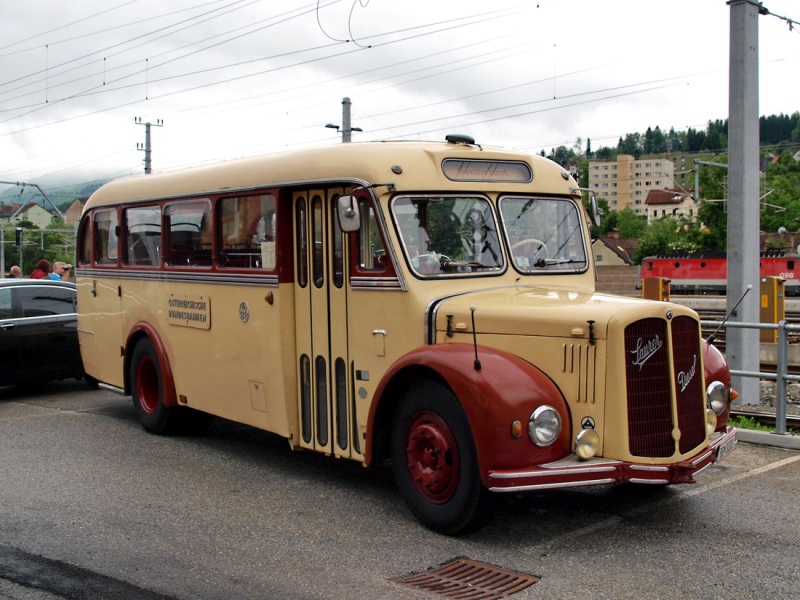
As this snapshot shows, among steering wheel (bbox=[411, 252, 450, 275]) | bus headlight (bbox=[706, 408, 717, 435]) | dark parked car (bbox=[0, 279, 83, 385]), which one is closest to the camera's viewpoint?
bus headlight (bbox=[706, 408, 717, 435])

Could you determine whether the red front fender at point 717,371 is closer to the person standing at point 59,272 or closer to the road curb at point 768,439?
the road curb at point 768,439

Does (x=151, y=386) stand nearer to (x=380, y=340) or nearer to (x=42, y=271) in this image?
(x=380, y=340)

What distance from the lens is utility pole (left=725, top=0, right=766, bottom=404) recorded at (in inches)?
419

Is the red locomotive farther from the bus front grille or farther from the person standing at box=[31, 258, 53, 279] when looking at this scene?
the bus front grille

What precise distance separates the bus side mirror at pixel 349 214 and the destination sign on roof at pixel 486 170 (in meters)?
0.80

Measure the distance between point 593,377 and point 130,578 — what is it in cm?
296

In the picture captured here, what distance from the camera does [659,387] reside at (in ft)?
19.4

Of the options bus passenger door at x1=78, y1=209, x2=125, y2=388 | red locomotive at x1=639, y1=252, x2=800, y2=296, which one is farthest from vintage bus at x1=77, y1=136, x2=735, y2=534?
red locomotive at x1=639, y1=252, x2=800, y2=296

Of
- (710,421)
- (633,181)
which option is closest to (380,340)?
(710,421)

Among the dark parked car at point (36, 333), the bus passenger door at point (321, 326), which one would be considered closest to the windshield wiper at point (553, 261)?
the bus passenger door at point (321, 326)

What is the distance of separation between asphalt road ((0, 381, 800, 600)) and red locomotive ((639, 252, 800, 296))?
37562 mm

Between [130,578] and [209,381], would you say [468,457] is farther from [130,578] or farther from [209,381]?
[209,381]

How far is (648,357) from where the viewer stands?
5.84 m

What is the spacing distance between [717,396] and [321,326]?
2949mm
